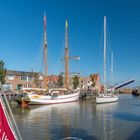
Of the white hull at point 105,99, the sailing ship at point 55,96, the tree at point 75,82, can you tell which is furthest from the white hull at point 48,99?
the tree at point 75,82

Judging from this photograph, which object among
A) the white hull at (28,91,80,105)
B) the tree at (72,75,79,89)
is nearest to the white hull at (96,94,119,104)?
the white hull at (28,91,80,105)

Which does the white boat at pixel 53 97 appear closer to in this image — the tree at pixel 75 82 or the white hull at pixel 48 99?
the white hull at pixel 48 99

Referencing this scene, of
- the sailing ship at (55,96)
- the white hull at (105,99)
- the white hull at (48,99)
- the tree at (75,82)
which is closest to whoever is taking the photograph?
the white hull at (48,99)

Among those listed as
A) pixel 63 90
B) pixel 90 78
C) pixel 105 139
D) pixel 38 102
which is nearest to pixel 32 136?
pixel 105 139

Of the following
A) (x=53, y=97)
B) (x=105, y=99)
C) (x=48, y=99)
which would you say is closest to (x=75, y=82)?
(x=105, y=99)

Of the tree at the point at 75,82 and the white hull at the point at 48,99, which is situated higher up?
the tree at the point at 75,82

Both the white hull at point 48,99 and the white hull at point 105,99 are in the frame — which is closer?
the white hull at point 48,99

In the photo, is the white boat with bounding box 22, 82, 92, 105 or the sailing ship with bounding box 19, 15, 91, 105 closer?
the white boat with bounding box 22, 82, 92, 105

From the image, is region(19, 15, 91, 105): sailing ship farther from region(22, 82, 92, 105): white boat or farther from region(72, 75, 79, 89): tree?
region(72, 75, 79, 89): tree

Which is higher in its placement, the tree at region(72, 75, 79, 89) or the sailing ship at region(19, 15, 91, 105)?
the tree at region(72, 75, 79, 89)

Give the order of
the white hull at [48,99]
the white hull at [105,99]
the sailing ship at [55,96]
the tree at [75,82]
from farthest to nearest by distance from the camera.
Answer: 1. the tree at [75,82]
2. the white hull at [105,99]
3. the sailing ship at [55,96]
4. the white hull at [48,99]

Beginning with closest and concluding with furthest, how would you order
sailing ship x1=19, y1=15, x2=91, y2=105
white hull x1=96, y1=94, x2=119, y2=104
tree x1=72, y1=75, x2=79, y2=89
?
sailing ship x1=19, y1=15, x2=91, y2=105 < white hull x1=96, y1=94, x2=119, y2=104 < tree x1=72, y1=75, x2=79, y2=89

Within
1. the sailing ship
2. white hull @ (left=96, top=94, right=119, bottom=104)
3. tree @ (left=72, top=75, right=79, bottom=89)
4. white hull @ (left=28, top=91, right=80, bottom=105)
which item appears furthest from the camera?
tree @ (left=72, top=75, right=79, bottom=89)

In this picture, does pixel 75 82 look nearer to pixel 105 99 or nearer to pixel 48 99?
pixel 105 99
